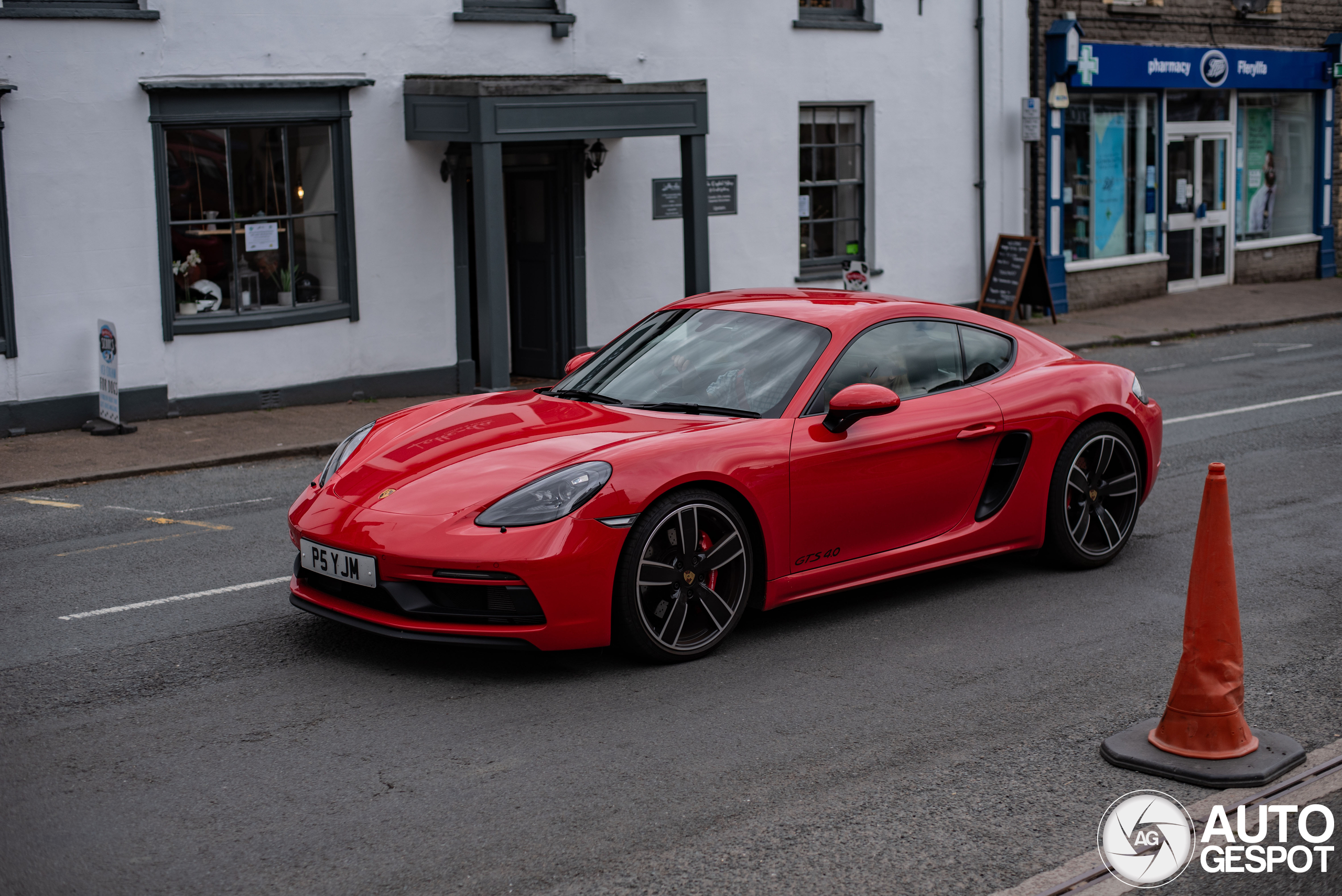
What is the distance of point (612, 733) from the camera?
5184 millimetres

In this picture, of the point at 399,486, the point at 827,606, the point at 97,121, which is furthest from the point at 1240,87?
the point at 399,486

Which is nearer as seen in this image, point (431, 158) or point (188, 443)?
point (188, 443)

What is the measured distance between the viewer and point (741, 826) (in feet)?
14.5

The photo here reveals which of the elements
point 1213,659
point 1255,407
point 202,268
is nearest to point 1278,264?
point 1255,407

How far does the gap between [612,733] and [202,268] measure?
9.86 m

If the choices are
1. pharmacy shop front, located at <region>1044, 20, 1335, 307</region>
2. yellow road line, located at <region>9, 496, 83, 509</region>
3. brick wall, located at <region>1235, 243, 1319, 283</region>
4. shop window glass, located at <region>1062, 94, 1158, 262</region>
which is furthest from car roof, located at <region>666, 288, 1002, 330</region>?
brick wall, located at <region>1235, 243, 1319, 283</region>

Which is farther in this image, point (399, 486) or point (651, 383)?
point (651, 383)

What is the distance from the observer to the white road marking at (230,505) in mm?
9594

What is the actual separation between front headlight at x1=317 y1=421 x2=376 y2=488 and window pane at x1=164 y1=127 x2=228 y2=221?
7463 mm

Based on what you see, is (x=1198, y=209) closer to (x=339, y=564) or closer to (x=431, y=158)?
(x=431, y=158)

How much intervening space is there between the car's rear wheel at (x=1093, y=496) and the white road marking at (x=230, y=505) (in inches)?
211

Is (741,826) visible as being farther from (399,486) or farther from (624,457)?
(399,486)

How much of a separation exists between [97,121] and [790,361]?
28.4 feet

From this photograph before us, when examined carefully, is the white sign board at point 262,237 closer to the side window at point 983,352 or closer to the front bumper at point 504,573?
the side window at point 983,352
